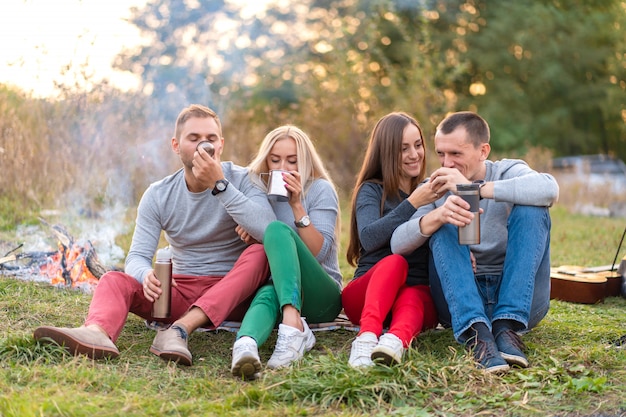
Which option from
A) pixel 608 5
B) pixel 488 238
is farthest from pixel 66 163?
pixel 608 5

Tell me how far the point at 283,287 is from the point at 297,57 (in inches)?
460

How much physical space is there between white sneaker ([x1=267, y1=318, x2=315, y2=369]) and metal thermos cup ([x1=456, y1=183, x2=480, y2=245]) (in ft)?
2.51

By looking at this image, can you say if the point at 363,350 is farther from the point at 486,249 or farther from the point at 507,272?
the point at 486,249

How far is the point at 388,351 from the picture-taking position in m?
2.59

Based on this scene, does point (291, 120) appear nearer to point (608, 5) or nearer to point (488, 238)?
point (488, 238)

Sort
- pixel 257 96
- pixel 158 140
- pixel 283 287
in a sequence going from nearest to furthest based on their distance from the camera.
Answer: pixel 283 287 < pixel 158 140 < pixel 257 96

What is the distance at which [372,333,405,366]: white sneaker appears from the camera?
8.50ft

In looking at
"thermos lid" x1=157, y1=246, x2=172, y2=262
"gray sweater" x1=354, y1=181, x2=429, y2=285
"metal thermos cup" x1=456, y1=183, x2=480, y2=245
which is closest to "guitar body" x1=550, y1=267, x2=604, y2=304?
"gray sweater" x1=354, y1=181, x2=429, y2=285

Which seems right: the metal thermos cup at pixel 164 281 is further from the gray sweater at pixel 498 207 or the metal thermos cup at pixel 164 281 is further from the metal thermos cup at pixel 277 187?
the gray sweater at pixel 498 207

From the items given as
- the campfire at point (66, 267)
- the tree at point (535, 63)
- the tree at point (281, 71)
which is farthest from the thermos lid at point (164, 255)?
the tree at point (535, 63)

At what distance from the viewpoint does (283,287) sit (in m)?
2.94

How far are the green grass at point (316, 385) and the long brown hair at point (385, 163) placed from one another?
0.63m

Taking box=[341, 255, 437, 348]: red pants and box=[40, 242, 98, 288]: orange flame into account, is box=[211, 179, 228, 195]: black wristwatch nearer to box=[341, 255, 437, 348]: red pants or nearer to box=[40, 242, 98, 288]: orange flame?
box=[341, 255, 437, 348]: red pants

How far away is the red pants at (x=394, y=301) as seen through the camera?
2.83 meters
